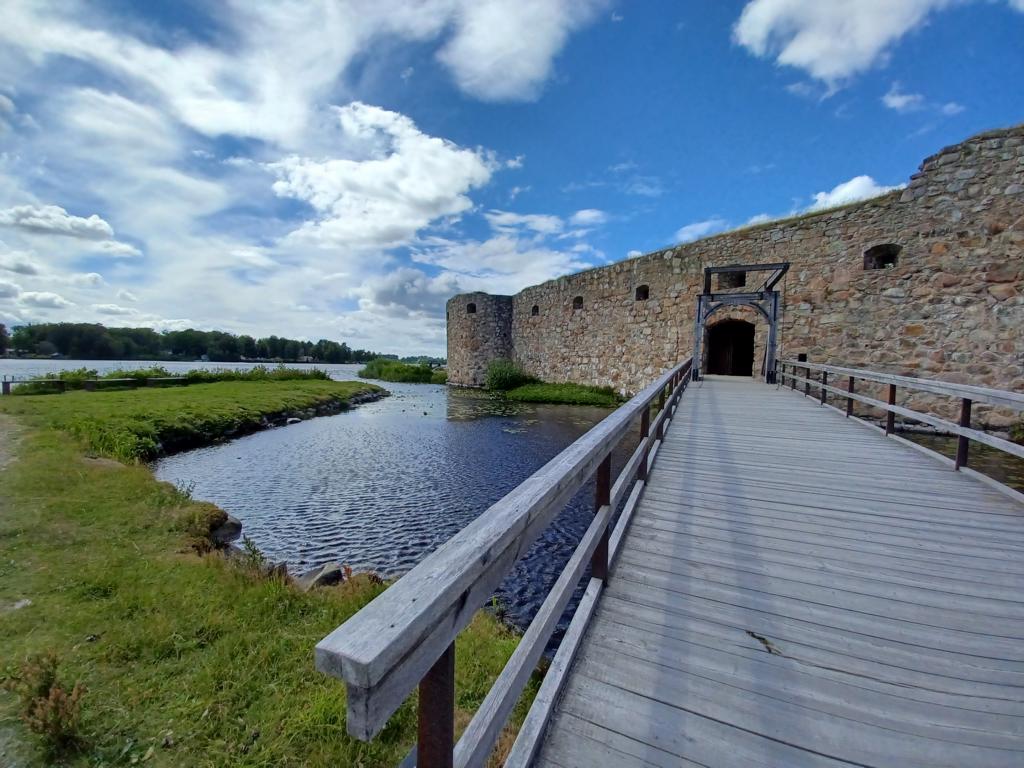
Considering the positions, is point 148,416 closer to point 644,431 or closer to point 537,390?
point 644,431

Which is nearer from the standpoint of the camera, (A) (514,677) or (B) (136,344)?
(A) (514,677)

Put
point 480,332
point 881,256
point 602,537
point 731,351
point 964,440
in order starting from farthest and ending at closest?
point 480,332, point 731,351, point 881,256, point 964,440, point 602,537

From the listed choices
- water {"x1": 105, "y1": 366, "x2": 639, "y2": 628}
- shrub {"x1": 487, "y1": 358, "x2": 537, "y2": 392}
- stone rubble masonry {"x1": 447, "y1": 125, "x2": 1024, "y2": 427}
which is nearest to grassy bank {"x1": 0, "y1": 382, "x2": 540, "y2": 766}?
water {"x1": 105, "y1": 366, "x2": 639, "y2": 628}

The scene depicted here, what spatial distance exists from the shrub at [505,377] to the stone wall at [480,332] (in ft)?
3.40

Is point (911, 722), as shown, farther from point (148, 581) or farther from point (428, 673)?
point (148, 581)

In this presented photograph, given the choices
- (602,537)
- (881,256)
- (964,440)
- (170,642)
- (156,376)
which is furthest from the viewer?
(156,376)

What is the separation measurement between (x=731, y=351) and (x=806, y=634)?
15.7 m

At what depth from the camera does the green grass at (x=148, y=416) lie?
7.99 metres

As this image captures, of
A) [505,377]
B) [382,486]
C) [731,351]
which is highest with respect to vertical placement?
[731,351]

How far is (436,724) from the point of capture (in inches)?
29.8

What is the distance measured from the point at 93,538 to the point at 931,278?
14.1 m

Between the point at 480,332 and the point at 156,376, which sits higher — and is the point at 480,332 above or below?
above

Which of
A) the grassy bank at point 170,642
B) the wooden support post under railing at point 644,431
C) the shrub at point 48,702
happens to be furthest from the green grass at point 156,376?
the wooden support post under railing at point 644,431

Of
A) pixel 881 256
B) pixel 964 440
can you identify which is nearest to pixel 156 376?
pixel 964 440
